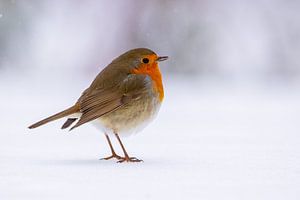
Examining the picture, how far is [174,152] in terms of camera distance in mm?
4828

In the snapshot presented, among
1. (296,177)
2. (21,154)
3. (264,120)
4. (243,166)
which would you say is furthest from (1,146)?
(264,120)

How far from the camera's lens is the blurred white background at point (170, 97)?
3.49 metres

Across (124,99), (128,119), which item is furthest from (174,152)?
(124,99)

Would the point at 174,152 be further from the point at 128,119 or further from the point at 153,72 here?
the point at 153,72

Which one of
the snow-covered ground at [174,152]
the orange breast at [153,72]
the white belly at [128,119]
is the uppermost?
the orange breast at [153,72]

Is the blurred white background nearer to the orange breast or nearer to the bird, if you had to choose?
the bird

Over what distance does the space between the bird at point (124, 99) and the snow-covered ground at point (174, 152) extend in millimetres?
256

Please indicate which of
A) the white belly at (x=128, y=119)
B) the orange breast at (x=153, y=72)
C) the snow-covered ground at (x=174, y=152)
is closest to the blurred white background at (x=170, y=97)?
the snow-covered ground at (x=174, y=152)

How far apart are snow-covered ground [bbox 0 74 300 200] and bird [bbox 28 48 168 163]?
0.84 feet

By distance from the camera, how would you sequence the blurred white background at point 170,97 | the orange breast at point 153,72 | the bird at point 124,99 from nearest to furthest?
the blurred white background at point 170,97
the bird at point 124,99
the orange breast at point 153,72

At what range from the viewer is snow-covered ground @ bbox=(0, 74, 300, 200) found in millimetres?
3217

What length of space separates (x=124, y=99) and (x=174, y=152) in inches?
21.6

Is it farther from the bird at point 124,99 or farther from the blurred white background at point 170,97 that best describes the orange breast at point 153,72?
the blurred white background at point 170,97

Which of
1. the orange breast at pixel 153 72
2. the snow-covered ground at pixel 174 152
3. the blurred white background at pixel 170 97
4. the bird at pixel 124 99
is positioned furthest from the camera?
the orange breast at pixel 153 72
